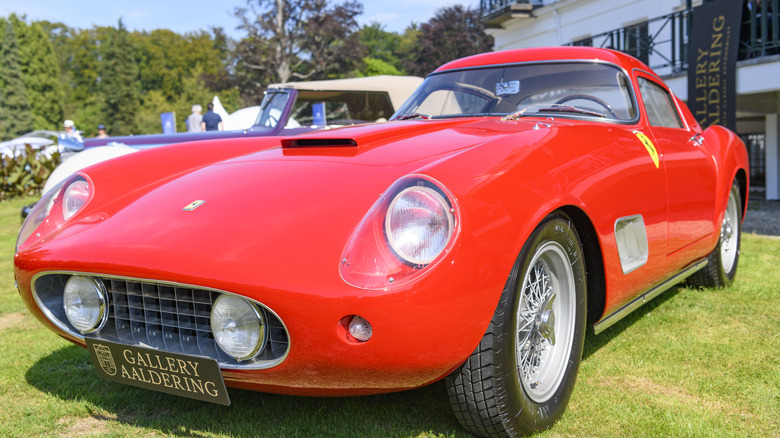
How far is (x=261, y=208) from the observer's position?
7.02 ft

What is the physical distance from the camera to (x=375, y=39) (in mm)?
78875

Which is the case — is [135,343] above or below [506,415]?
above

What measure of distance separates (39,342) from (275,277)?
2419 mm

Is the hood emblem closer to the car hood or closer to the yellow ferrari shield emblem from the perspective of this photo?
the car hood

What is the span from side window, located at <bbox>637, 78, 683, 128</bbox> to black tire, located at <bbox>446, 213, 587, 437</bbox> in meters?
1.39

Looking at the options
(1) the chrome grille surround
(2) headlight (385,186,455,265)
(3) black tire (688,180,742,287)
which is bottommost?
(3) black tire (688,180,742,287)

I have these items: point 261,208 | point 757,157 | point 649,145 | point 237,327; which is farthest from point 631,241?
point 757,157

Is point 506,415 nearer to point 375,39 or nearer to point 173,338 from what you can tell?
point 173,338

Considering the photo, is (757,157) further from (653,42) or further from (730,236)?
(730,236)

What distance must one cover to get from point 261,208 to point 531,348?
3.48ft

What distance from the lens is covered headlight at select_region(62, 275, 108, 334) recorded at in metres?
2.18

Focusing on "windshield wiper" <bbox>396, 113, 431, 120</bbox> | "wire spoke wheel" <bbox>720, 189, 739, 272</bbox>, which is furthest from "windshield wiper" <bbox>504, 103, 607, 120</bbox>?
"wire spoke wheel" <bbox>720, 189, 739, 272</bbox>

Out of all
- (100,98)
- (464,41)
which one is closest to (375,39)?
(100,98)

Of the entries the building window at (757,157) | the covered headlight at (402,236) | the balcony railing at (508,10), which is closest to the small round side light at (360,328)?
the covered headlight at (402,236)
